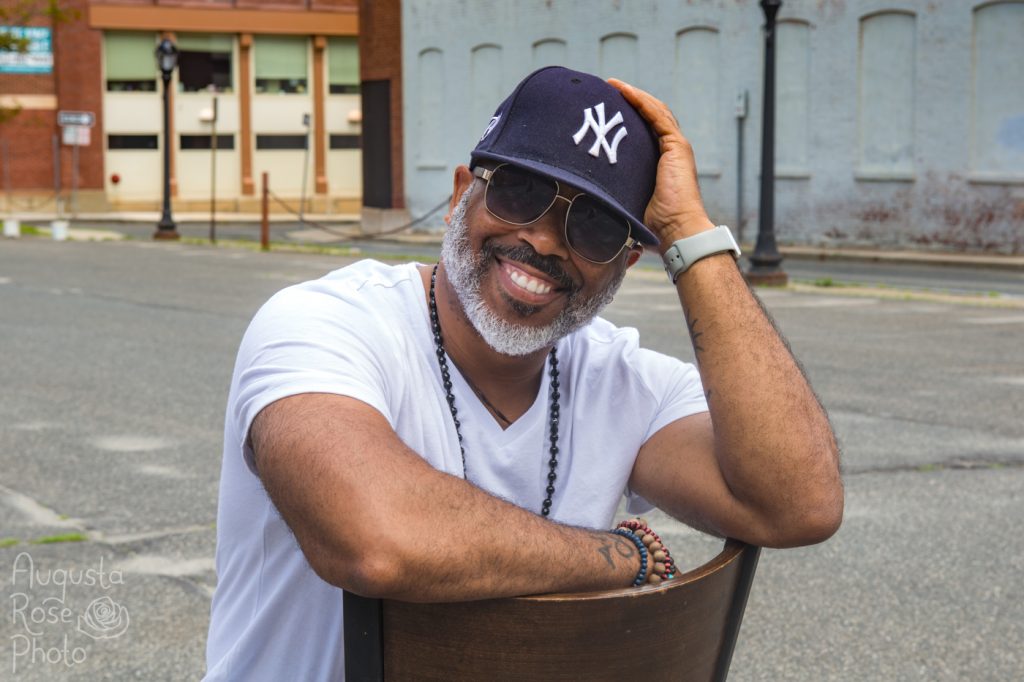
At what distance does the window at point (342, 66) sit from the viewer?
174 ft

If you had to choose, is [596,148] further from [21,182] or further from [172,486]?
[21,182]

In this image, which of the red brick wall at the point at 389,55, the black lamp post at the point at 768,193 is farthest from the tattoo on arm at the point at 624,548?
the red brick wall at the point at 389,55

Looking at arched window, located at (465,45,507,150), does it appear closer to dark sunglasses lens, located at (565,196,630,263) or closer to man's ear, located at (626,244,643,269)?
man's ear, located at (626,244,643,269)

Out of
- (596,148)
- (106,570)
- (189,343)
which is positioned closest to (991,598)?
(106,570)

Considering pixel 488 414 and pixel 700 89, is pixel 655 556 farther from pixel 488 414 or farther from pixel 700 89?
pixel 700 89

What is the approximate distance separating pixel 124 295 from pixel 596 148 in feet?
48.7

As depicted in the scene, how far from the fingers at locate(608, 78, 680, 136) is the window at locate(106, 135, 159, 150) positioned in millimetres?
49735

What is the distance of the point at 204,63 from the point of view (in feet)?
168

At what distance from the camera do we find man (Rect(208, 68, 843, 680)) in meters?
2.22

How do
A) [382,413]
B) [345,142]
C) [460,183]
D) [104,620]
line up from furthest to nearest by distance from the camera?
[345,142] → [104,620] → [460,183] → [382,413]

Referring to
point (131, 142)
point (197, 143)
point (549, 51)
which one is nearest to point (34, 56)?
point (131, 142)

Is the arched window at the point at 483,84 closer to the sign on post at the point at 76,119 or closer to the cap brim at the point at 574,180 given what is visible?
the sign on post at the point at 76,119

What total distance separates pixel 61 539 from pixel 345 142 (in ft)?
158

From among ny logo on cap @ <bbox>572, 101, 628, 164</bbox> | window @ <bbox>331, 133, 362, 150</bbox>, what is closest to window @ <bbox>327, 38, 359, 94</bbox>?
window @ <bbox>331, 133, 362, 150</bbox>
